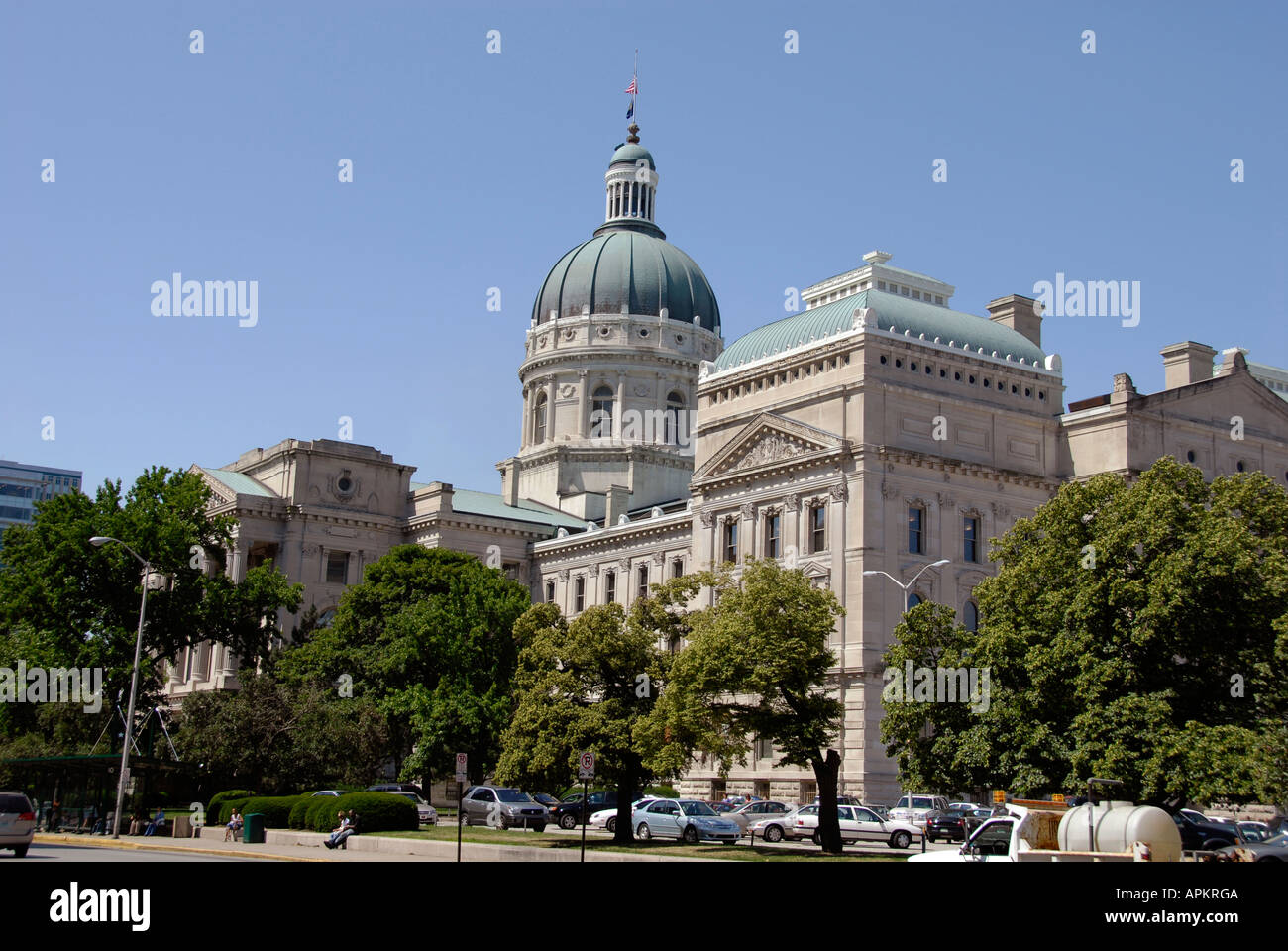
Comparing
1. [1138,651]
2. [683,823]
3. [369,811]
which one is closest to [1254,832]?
[1138,651]

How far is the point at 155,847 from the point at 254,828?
12.3 ft

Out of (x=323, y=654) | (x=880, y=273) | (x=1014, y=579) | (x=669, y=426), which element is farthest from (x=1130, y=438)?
(x=669, y=426)

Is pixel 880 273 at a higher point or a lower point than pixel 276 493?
higher

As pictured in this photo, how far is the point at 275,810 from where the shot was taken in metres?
48.5

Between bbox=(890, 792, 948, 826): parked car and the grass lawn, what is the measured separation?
408 centimetres

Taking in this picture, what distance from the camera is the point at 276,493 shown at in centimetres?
9281

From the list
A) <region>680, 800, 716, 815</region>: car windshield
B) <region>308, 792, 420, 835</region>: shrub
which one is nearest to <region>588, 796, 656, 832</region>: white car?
<region>680, 800, 716, 815</region>: car windshield

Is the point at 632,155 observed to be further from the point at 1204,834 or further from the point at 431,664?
the point at 1204,834

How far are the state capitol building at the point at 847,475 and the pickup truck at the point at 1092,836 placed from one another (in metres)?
21.2

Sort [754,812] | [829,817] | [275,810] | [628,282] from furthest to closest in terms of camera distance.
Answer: [628,282] → [754,812] → [275,810] → [829,817]

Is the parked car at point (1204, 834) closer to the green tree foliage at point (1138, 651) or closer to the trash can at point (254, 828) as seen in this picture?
the green tree foliage at point (1138, 651)

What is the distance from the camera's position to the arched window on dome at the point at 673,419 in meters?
111
